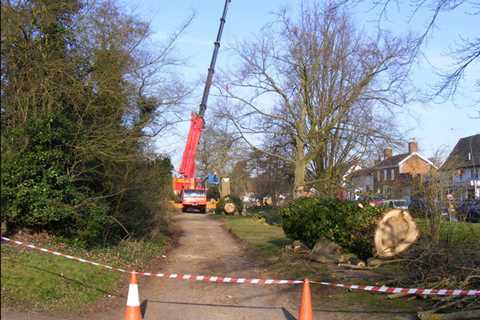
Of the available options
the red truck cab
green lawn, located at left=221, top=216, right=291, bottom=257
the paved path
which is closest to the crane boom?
green lawn, located at left=221, top=216, right=291, bottom=257

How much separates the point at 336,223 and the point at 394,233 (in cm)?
205

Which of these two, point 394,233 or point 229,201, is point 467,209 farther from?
point 229,201

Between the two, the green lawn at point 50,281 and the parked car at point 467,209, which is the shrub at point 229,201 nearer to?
the parked car at point 467,209

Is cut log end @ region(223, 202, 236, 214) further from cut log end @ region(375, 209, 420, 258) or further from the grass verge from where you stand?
cut log end @ region(375, 209, 420, 258)

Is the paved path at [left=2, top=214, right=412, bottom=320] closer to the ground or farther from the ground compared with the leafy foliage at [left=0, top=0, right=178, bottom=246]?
closer to the ground

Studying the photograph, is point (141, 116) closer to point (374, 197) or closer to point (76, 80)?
point (76, 80)

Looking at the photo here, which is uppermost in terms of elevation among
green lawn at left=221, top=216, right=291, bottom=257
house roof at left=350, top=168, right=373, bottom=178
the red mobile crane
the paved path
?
the red mobile crane

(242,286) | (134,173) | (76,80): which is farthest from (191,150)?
(242,286)

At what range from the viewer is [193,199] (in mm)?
50031

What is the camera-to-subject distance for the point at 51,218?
12.7 m

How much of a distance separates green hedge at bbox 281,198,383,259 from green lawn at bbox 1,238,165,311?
580cm

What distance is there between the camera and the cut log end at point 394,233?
44.9 ft

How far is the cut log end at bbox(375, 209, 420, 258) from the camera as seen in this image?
44.9ft

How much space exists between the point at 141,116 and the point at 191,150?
1700 centimetres
